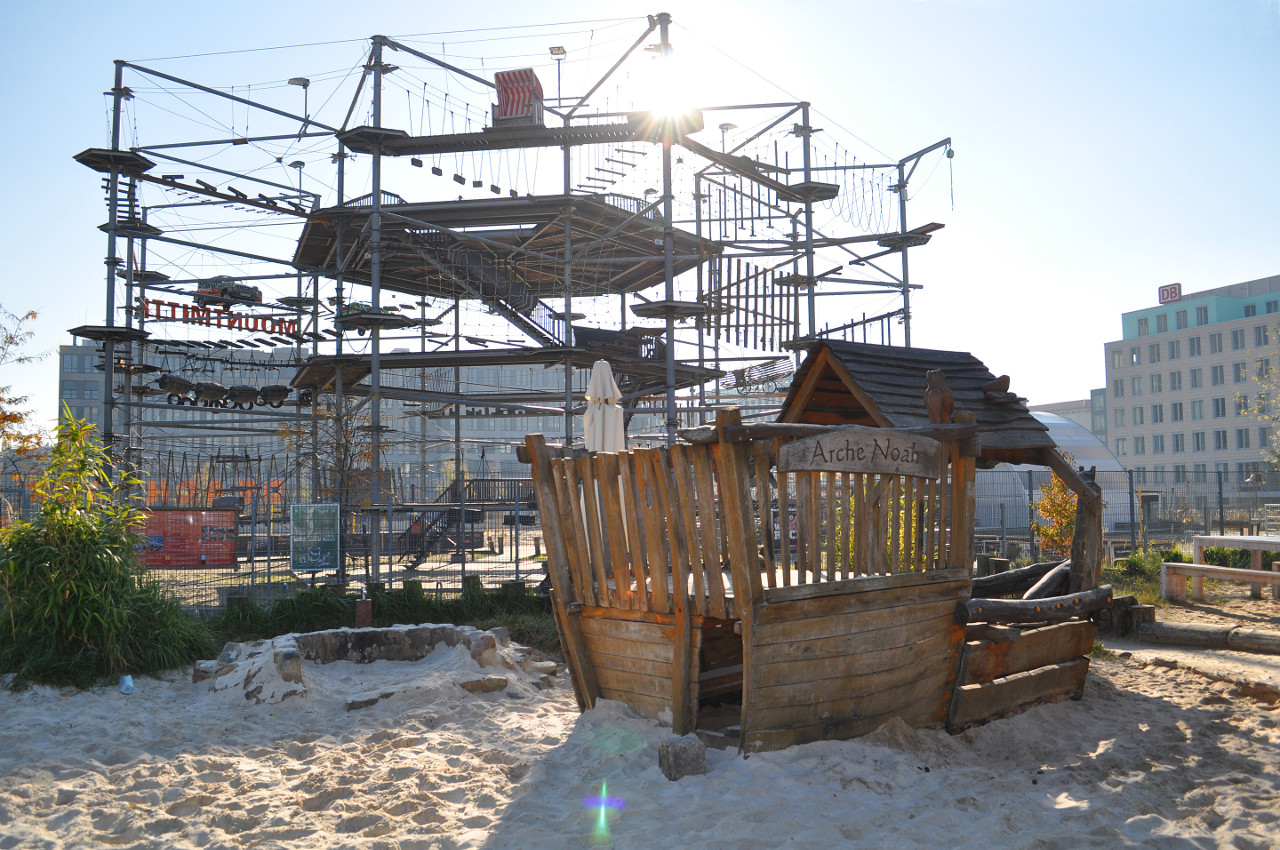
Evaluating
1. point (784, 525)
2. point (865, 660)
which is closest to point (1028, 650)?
point (865, 660)

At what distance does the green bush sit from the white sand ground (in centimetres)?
71

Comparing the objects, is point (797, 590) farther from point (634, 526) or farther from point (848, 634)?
point (634, 526)

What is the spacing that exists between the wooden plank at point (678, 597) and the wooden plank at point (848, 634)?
72cm

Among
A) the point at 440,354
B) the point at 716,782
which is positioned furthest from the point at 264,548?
the point at 716,782

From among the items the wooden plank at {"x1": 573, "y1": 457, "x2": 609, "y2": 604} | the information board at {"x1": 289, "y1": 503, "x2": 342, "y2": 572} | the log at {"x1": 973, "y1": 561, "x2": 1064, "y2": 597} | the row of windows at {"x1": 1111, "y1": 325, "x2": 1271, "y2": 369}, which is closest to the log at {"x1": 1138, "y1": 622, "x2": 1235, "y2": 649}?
the log at {"x1": 973, "y1": 561, "x2": 1064, "y2": 597}

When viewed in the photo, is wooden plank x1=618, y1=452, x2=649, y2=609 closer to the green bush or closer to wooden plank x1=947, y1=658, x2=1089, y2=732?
wooden plank x1=947, y1=658, x2=1089, y2=732

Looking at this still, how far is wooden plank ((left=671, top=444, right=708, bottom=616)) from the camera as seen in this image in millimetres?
6621

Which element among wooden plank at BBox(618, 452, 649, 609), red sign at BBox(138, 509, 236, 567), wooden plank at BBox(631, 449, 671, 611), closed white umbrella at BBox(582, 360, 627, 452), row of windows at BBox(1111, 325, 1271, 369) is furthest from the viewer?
row of windows at BBox(1111, 325, 1271, 369)

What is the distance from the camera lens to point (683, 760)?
6.18 meters

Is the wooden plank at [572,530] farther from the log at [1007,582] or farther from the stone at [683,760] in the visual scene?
the log at [1007,582]

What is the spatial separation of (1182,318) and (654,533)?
250ft

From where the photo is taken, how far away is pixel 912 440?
23.0 ft

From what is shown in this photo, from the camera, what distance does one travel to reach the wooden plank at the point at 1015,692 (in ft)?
24.4

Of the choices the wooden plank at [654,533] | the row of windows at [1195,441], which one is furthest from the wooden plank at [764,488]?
the row of windows at [1195,441]
